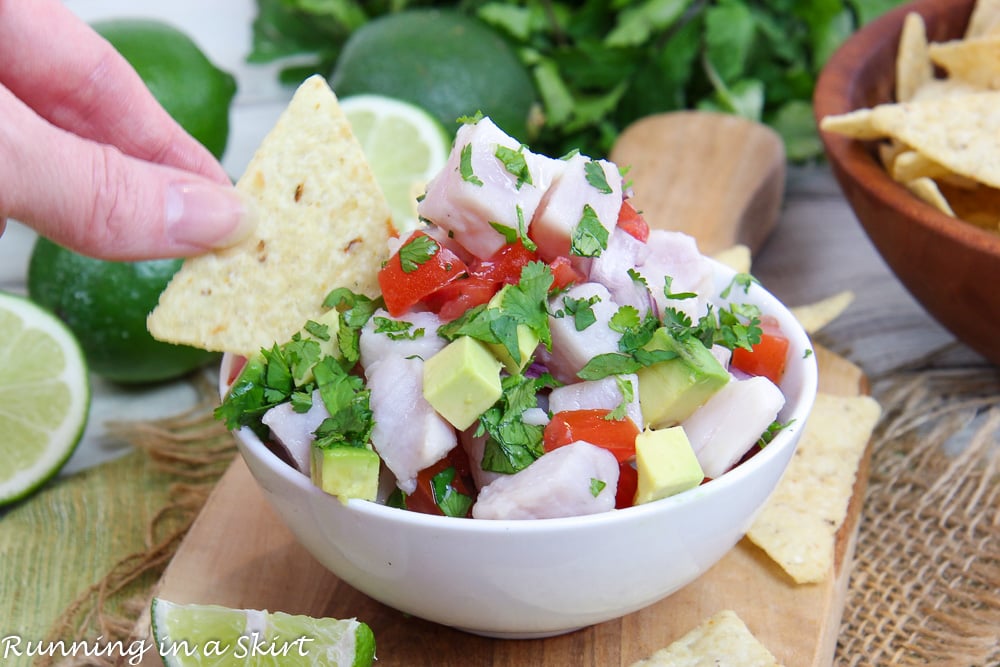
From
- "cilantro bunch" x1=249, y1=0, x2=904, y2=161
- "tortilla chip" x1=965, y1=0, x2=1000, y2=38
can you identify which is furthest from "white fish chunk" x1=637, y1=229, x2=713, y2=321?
"cilantro bunch" x1=249, y1=0, x2=904, y2=161

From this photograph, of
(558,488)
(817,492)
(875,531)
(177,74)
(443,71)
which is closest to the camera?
(558,488)

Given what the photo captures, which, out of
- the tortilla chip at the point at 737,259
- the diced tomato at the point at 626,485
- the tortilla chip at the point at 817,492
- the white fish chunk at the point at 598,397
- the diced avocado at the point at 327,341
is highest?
the diced avocado at the point at 327,341

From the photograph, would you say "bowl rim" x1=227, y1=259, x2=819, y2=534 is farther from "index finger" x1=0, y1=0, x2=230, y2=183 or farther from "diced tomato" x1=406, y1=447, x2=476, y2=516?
"index finger" x1=0, y1=0, x2=230, y2=183

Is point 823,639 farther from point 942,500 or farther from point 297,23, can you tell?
point 297,23

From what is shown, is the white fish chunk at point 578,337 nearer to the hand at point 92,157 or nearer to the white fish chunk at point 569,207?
the white fish chunk at point 569,207

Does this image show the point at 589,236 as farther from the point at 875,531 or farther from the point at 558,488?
the point at 875,531

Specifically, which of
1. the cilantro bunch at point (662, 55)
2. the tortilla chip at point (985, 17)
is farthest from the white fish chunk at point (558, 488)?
the cilantro bunch at point (662, 55)

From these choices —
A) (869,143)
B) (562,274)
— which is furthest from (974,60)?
(562,274)
